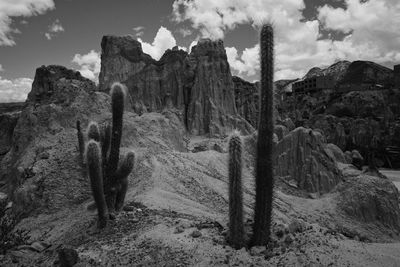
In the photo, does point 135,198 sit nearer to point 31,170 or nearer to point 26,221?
point 26,221

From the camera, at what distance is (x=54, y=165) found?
13.4 metres

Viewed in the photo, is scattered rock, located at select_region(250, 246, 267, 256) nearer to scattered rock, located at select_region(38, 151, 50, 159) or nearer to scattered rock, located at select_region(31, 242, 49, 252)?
scattered rock, located at select_region(31, 242, 49, 252)

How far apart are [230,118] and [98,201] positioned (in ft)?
124

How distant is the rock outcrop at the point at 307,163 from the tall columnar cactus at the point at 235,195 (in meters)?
14.4

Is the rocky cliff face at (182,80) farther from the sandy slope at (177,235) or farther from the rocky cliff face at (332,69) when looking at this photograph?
the rocky cliff face at (332,69)

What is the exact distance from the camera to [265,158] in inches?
259

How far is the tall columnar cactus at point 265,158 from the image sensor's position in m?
6.59

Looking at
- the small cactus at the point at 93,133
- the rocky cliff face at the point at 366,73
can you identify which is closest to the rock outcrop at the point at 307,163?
the small cactus at the point at 93,133

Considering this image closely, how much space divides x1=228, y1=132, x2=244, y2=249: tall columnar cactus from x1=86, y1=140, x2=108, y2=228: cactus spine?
3.34 meters

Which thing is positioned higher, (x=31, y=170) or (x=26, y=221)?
(x=31, y=170)

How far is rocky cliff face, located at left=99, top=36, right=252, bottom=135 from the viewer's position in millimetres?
44688

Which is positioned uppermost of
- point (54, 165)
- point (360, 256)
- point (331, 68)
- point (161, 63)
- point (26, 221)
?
point (331, 68)

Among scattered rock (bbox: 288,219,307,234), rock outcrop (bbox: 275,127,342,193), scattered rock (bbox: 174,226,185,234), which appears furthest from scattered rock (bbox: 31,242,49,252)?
rock outcrop (bbox: 275,127,342,193)

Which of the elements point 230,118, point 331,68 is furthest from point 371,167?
point 331,68
